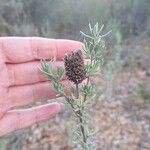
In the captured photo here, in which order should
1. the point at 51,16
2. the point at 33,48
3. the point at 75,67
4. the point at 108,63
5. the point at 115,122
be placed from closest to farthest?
1. the point at 75,67
2. the point at 33,48
3. the point at 115,122
4. the point at 108,63
5. the point at 51,16

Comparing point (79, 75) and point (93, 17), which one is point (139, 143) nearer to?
point (93, 17)

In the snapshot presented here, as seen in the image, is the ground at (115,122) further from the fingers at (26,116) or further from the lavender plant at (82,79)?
the lavender plant at (82,79)

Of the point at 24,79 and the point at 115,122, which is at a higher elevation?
the point at 24,79

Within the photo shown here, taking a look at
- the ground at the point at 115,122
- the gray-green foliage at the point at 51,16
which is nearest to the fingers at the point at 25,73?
the ground at the point at 115,122

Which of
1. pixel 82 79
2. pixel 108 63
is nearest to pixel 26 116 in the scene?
pixel 82 79

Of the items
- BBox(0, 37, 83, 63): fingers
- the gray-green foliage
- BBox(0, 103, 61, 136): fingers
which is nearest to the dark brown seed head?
BBox(0, 37, 83, 63): fingers

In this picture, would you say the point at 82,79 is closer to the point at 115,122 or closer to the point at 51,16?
the point at 115,122

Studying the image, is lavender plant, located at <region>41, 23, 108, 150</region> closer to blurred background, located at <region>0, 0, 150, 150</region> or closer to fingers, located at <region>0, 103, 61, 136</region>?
fingers, located at <region>0, 103, 61, 136</region>
